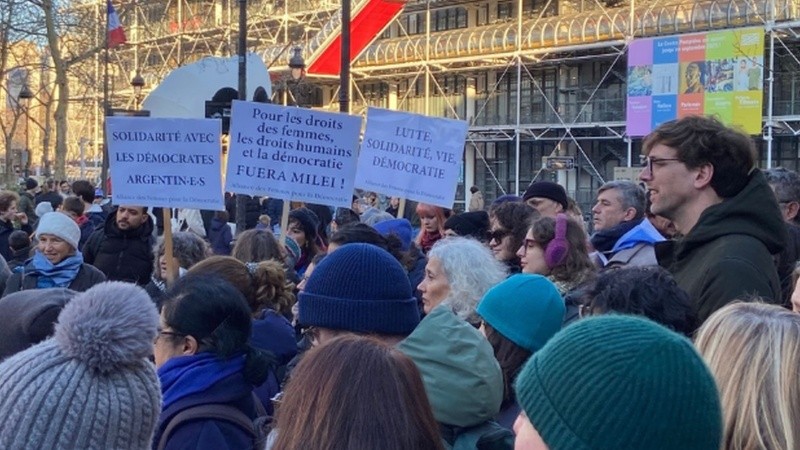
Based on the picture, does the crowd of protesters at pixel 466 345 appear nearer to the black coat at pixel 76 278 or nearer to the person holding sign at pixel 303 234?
the black coat at pixel 76 278

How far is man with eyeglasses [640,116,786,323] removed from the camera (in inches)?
146

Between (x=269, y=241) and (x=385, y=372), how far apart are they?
3963mm

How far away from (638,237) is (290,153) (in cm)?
263

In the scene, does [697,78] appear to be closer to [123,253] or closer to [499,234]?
[123,253]

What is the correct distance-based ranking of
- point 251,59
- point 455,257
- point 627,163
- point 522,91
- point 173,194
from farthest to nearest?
point 522,91 < point 627,163 < point 251,59 < point 173,194 < point 455,257

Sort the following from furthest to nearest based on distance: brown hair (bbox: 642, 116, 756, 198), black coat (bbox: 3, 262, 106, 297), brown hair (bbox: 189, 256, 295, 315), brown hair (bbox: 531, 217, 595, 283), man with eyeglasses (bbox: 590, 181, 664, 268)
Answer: black coat (bbox: 3, 262, 106, 297) < man with eyeglasses (bbox: 590, 181, 664, 268) < brown hair (bbox: 531, 217, 595, 283) < brown hair (bbox: 189, 256, 295, 315) < brown hair (bbox: 642, 116, 756, 198)

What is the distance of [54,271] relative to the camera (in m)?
6.46

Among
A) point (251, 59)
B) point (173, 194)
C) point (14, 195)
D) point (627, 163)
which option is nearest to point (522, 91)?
point (627, 163)

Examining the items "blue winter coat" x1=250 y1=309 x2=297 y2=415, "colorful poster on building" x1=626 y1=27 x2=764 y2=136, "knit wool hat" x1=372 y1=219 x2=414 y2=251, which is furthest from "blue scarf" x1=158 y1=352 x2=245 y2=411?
"colorful poster on building" x1=626 y1=27 x2=764 y2=136

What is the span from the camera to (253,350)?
3311 mm

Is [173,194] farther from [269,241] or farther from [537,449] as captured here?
[537,449]

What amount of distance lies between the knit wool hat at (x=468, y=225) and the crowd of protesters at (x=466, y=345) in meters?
1.01

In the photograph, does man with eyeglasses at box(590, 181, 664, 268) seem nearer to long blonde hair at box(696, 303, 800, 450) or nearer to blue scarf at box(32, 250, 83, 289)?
long blonde hair at box(696, 303, 800, 450)

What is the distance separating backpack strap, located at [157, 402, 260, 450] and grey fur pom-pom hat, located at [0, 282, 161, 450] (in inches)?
23.5
